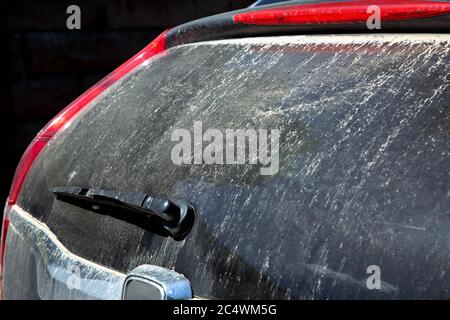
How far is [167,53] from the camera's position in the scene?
204 centimetres

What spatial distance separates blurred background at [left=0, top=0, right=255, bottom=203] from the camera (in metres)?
6.18

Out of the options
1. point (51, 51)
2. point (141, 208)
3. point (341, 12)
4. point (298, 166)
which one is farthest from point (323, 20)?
point (51, 51)

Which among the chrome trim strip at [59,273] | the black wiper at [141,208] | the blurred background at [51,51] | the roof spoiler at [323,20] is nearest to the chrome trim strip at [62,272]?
the chrome trim strip at [59,273]

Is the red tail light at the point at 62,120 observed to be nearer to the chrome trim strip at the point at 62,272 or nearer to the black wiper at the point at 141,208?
the chrome trim strip at the point at 62,272

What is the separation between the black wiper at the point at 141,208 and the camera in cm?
140

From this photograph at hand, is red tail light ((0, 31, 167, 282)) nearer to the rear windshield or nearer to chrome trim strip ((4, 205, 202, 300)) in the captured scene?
chrome trim strip ((4, 205, 202, 300))

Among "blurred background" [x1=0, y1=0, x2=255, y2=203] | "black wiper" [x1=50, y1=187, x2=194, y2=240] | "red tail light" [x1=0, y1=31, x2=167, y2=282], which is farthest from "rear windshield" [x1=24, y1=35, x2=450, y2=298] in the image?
"blurred background" [x1=0, y1=0, x2=255, y2=203]

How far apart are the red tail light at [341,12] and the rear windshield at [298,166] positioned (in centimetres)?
4

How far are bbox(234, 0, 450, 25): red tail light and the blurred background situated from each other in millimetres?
4729

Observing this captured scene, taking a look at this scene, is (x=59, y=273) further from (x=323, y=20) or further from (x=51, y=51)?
(x=51, y=51)
